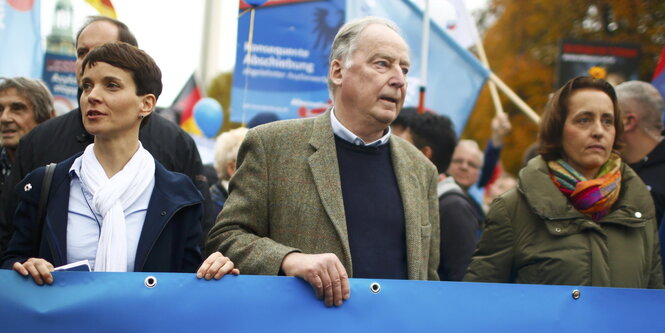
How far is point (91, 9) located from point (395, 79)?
12.9ft

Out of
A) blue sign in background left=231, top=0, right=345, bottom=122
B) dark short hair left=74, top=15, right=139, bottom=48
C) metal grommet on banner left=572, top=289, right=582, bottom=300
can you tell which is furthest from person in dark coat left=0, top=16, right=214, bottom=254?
blue sign in background left=231, top=0, right=345, bottom=122

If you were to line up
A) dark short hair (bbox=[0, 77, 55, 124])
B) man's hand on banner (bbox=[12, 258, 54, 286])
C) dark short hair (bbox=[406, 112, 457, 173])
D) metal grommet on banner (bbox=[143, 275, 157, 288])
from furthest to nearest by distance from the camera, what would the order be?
dark short hair (bbox=[406, 112, 457, 173])
dark short hair (bbox=[0, 77, 55, 124])
metal grommet on banner (bbox=[143, 275, 157, 288])
man's hand on banner (bbox=[12, 258, 54, 286])

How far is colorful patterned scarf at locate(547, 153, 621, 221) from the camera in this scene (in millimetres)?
3920

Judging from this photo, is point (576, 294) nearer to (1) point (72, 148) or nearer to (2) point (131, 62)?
(2) point (131, 62)

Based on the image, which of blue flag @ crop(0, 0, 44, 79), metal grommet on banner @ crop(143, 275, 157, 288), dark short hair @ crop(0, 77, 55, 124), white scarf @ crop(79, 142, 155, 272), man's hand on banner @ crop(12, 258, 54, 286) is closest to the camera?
man's hand on banner @ crop(12, 258, 54, 286)

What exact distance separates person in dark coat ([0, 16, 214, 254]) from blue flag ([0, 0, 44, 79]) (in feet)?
11.7

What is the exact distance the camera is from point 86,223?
325cm

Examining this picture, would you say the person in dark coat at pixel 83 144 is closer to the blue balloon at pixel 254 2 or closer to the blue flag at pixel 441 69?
the blue balloon at pixel 254 2

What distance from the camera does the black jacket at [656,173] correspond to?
16.4 ft

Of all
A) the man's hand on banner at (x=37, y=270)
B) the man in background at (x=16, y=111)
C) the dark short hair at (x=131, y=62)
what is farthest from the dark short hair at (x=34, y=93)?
the man's hand on banner at (x=37, y=270)

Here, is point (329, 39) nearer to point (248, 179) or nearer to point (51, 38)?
point (51, 38)

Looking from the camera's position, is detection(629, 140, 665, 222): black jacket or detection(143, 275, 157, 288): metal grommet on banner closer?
detection(143, 275, 157, 288): metal grommet on banner

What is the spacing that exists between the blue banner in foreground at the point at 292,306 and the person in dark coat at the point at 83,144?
30.5 inches

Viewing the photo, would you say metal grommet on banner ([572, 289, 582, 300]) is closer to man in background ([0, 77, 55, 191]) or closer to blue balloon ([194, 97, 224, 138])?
man in background ([0, 77, 55, 191])
